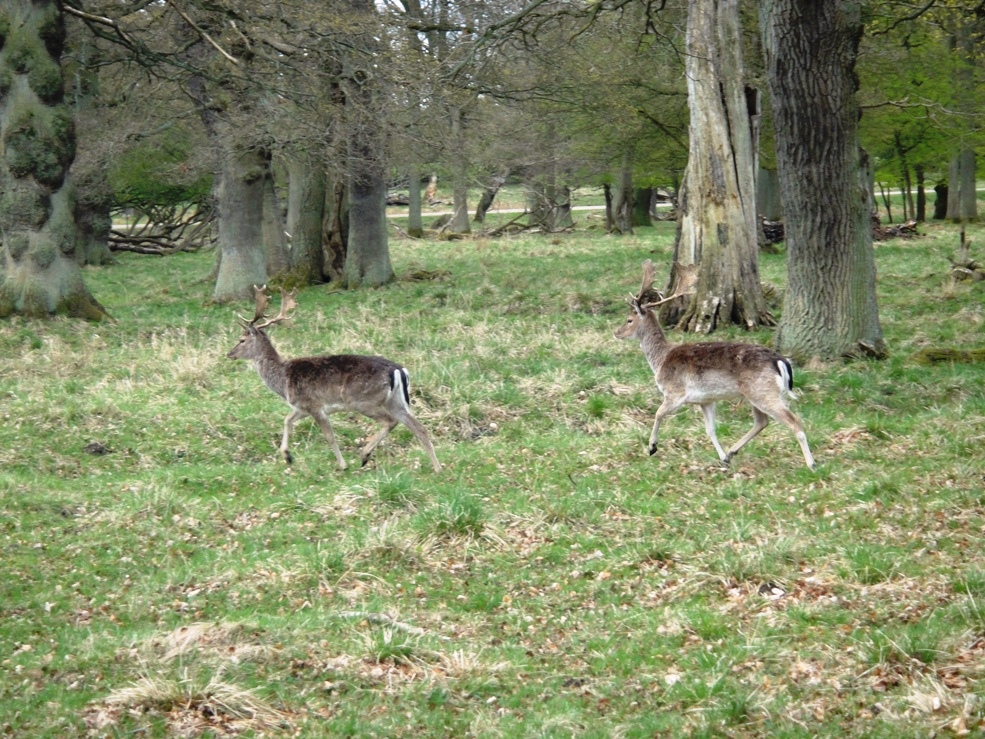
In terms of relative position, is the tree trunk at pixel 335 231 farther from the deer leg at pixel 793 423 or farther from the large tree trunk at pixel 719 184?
the deer leg at pixel 793 423

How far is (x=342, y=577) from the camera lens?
315 inches

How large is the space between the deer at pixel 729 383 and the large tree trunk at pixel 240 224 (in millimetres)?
12775

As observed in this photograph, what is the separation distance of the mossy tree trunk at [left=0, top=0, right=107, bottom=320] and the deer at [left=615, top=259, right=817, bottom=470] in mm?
11231

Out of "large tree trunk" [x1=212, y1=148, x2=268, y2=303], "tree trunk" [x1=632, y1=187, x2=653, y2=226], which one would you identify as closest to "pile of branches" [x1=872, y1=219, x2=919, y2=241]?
"tree trunk" [x1=632, y1=187, x2=653, y2=226]

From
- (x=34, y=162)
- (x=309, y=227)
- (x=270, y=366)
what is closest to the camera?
(x=270, y=366)

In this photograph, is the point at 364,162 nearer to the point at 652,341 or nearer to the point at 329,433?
the point at 652,341

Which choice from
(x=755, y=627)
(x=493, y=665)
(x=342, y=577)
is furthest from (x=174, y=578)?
(x=755, y=627)

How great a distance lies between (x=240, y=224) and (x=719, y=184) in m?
9.50

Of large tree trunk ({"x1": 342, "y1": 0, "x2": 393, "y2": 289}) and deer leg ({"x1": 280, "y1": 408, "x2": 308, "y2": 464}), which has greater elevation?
large tree trunk ({"x1": 342, "y1": 0, "x2": 393, "y2": 289})

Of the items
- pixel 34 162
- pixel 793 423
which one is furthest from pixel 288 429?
pixel 34 162

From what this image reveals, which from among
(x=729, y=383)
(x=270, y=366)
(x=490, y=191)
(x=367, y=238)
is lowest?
(x=729, y=383)

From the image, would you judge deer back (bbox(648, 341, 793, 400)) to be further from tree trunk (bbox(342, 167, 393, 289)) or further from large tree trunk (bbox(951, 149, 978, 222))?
large tree trunk (bbox(951, 149, 978, 222))

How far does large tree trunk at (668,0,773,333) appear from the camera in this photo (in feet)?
55.3

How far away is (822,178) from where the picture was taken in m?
13.7
